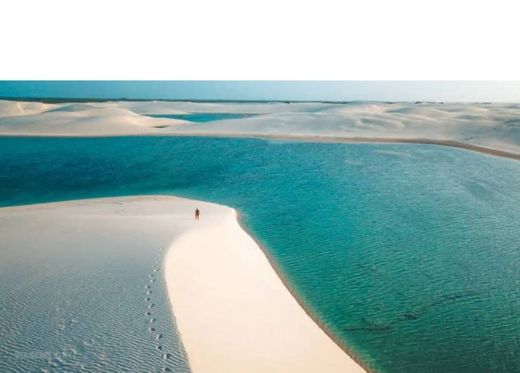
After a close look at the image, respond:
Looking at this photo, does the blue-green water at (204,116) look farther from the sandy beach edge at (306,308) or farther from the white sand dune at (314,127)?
the sandy beach edge at (306,308)

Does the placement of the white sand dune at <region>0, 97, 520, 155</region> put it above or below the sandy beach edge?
above

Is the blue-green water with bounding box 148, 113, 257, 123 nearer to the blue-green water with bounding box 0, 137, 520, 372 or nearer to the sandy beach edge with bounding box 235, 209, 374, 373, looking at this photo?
the blue-green water with bounding box 0, 137, 520, 372

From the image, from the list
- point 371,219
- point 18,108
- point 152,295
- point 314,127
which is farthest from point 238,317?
point 18,108

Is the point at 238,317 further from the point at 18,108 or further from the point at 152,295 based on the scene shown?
the point at 18,108

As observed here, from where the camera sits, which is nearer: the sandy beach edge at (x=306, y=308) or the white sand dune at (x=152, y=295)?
the white sand dune at (x=152, y=295)

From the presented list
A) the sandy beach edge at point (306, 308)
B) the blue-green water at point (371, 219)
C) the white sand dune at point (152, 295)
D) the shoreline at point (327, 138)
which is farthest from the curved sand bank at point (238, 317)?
the shoreline at point (327, 138)

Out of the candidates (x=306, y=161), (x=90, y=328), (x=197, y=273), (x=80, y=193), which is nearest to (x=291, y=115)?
(x=306, y=161)

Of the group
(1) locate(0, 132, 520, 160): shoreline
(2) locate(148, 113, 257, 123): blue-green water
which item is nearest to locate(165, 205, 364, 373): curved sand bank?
(1) locate(0, 132, 520, 160): shoreline
